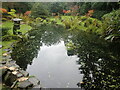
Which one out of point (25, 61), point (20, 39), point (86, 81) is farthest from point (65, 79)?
point (20, 39)

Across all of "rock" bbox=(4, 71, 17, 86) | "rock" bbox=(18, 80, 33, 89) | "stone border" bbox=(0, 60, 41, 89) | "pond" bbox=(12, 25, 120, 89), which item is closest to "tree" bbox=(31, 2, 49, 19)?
"pond" bbox=(12, 25, 120, 89)

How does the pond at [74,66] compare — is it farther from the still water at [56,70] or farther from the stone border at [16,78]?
the stone border at [16,78]

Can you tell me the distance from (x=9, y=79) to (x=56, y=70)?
1.82 meters

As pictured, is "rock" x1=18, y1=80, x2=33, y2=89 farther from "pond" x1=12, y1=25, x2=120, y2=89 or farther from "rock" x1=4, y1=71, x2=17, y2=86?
"pond" x1=12, y1=25, x2=120, y2=89

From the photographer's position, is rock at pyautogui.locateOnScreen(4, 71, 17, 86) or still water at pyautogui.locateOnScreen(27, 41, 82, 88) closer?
rock at pyautogui.locateOnScreen(4, 71, 17, 86)

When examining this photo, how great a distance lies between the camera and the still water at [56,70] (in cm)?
428

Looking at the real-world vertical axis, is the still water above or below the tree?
below

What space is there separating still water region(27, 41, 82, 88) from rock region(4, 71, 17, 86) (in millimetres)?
871

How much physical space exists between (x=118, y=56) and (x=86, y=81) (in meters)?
2.85

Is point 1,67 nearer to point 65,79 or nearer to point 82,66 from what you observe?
point 65,79

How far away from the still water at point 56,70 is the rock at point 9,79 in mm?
871

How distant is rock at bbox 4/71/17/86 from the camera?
3.87 metres

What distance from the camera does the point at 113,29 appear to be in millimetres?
8570

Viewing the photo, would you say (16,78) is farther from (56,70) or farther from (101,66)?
(101,66)
